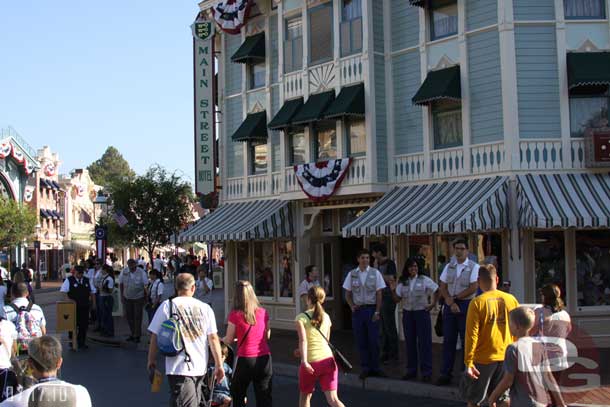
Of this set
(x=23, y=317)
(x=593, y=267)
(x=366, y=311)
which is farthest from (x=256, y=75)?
(x=23, y=317)

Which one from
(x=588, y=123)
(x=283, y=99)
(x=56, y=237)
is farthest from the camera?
(x=56, y=237)

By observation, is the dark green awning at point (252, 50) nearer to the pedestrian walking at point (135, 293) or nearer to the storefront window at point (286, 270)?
the storefront window at point (286, 270)

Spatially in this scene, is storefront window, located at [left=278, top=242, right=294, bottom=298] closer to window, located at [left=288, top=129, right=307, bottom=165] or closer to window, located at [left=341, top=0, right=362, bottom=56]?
window, located at [left=288, top=129, right=307, bottom=165]

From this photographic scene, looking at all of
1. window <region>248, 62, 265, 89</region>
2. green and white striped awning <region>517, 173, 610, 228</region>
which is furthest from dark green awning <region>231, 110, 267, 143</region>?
green and white striped awning <region>517, 173, 610, 228</region>

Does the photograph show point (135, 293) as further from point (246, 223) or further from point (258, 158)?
point (258, 158)

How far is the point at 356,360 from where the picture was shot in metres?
15.2

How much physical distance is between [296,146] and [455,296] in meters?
9.94

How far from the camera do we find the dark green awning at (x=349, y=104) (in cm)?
1880

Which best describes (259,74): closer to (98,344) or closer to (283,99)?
(283,99)

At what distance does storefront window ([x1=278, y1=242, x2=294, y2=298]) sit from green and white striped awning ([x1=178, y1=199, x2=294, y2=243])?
1.01m

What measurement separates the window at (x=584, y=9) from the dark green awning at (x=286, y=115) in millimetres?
6878

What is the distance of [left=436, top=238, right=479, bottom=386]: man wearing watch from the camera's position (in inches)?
472

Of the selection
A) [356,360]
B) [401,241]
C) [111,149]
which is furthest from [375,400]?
[111,149]

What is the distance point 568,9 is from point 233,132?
1061 centimetres
